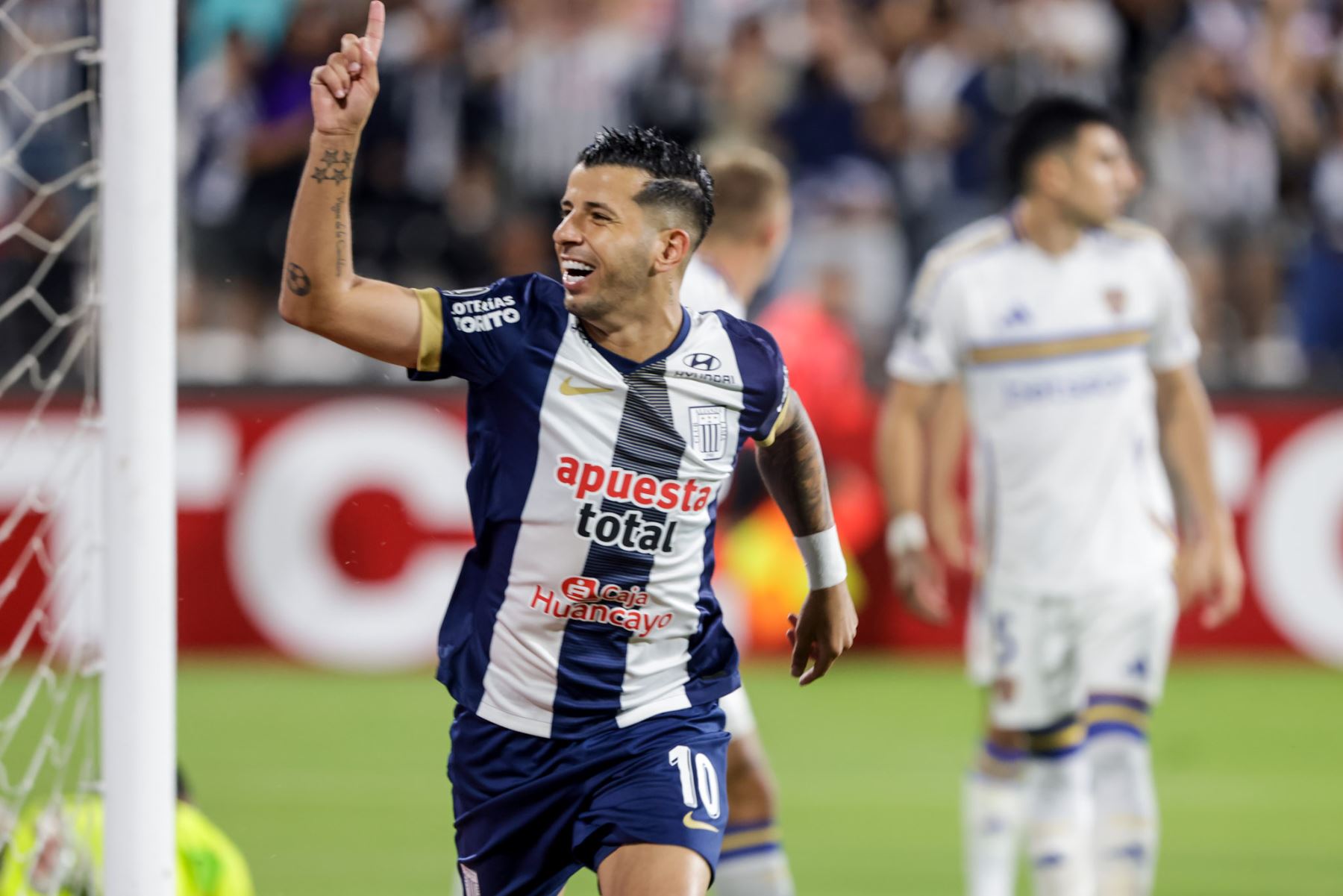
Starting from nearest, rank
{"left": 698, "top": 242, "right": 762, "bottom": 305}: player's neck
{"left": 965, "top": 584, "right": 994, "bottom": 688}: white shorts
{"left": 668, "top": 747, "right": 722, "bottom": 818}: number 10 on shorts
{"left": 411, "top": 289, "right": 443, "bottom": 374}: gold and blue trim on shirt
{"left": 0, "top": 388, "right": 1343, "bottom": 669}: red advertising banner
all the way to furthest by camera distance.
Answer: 1. {"left": 411, "top": 289, "right": 443, "bottom": 374}: gold and blue trim on shirt
2. {"left": 668, "top": 747, "right": 722, "bottom": 818}: number 10 on shorts
3. {"left": 698, "top": 242, "right": 762, "bottom": 305}: player's neck
4. {"left": 965, "top": 584, "right": 994, "bottom": 688}: white shorts
5. {"left": 0, "top": 388, "right": 1343, "bottom": 669}: red advertising banner

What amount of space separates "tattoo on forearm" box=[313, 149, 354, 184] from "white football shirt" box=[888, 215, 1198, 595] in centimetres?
296

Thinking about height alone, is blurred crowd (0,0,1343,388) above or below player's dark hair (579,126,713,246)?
above

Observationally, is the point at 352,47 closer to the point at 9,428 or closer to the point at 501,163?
the point at 9,428

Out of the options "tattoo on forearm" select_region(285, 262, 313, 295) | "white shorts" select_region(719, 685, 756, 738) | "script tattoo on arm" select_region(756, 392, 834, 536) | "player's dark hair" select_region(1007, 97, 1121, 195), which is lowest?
"white shorts" select_region(719, 685, 756, 738)

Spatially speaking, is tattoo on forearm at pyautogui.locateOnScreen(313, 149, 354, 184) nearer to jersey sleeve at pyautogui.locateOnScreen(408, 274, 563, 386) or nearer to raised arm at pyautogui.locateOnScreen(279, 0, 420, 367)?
raised arm at pyautogui.locateOnScreen(279, 0, 420, 367)

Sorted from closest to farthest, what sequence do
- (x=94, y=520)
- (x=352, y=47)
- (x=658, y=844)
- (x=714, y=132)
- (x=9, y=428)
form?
(x=352, y=47) → (x=658, y=844) → (x=94, y=520) → (x=9, y=428) → (x=714, y=132)

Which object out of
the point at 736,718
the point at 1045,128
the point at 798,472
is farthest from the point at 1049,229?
the point at 798,472

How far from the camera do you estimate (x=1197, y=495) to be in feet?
19.5

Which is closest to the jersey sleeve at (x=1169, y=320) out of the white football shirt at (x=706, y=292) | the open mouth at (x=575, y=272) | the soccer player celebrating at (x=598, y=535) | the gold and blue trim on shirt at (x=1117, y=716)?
the gold and blue trim on shirt at (x=1117, y=716)

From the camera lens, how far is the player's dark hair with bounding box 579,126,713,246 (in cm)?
366

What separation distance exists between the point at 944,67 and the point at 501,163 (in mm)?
2892

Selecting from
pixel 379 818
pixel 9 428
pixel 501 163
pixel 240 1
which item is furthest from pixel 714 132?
pixel 379 818

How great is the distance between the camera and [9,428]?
34.0ft

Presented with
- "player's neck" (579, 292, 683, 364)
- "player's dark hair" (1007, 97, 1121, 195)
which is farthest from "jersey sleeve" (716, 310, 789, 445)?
"player's dark hair" (1007, 97, 1121, 195)
